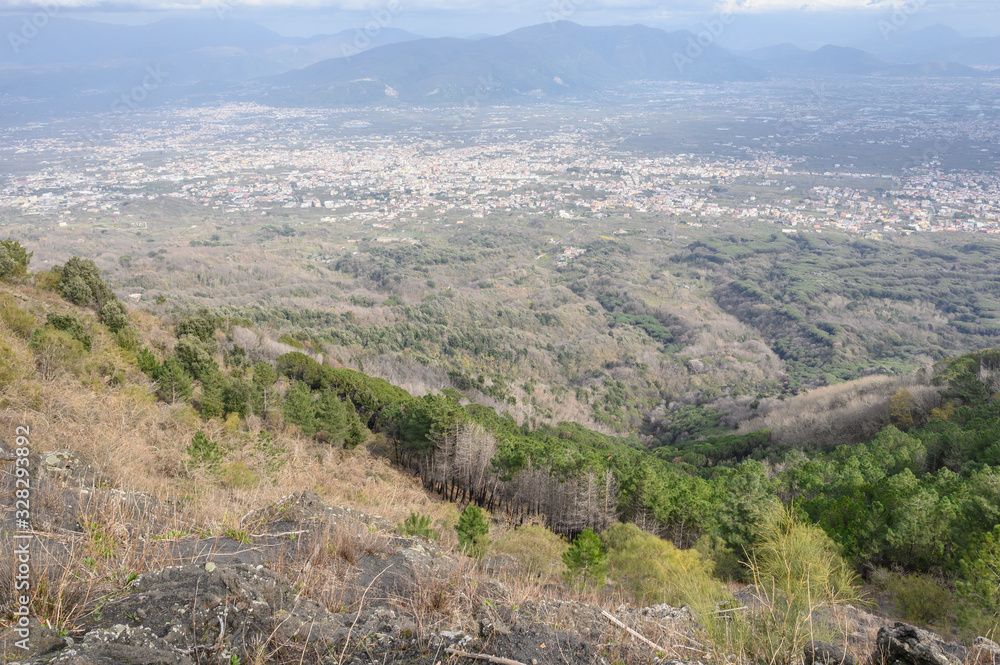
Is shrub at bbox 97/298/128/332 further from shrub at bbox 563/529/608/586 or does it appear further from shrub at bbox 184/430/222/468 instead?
shrub at bbox 563/529/608/586

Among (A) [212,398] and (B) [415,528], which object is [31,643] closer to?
(B) [415,528]

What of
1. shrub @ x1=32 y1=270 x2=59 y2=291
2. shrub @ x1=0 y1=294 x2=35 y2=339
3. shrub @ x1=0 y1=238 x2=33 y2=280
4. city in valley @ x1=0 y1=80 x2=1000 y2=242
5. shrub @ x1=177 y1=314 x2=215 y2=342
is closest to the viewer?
shrub @ x1=0 y1=294 x2=35 y2=339

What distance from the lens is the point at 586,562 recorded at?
291 inches

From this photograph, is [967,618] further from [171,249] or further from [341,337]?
[171,249]

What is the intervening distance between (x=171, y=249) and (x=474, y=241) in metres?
41.3

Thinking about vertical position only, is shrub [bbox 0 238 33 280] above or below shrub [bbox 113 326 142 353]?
above

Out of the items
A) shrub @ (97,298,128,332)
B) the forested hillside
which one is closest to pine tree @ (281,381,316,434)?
the forested hillside

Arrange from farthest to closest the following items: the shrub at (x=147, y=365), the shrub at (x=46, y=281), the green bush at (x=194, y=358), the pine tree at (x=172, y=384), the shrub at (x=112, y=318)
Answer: the shrub at (x=46, y=281)
the shrub at (x=112, y=318)
the green bush at (x=194, y=358)
the shrub at (x=147, y=365)
the pine tree at (x=172, y=384)

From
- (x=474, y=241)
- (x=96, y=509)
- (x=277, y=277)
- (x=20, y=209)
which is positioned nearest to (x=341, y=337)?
(x=277, y=277)

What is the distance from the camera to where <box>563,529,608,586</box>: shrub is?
7.46 m

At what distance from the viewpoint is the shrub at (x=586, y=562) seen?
7.46m

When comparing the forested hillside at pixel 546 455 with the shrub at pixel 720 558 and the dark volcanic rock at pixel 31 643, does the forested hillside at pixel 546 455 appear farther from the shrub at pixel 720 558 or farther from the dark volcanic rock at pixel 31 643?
the dark volcanic rock at pixel 31 643

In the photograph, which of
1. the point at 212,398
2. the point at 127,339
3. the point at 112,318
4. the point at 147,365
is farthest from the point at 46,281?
the point at 212,398

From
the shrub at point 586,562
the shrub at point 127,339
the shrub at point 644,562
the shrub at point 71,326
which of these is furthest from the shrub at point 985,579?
the shrub at point 127,339
